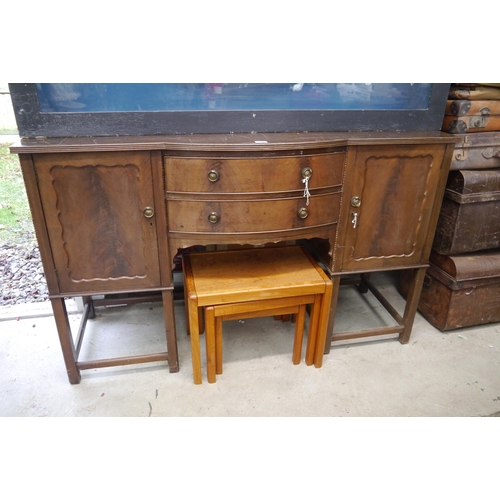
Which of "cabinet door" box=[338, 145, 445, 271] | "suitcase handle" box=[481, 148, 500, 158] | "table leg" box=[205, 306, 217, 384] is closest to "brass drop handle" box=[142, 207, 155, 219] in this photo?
"table leg" box=[205, 306, 217, 384]

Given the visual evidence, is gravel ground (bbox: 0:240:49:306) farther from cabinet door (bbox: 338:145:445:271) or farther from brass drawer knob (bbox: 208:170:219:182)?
cabinet door (bbox: 338:145:445:271)

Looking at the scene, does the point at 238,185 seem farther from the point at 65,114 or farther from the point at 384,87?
the point at 384,87

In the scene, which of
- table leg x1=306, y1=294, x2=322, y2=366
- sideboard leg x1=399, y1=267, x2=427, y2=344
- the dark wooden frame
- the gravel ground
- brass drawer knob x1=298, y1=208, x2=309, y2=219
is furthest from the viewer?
the gravel ground

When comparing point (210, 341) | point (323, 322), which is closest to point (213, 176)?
point (210, 341)

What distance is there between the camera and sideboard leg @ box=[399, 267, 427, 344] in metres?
2.04

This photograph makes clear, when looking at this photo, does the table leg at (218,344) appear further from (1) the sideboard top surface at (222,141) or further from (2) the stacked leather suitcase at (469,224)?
(2) the stacked leather suitcase at (469,224)

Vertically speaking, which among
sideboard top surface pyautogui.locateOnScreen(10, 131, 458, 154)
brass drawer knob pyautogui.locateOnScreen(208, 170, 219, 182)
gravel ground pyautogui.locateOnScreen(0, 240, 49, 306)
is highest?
sideboard top surface pyautogui.locateOnScreen(10, 131, 458, 154)

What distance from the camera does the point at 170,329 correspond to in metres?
1.85

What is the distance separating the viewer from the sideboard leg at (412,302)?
6.70ft

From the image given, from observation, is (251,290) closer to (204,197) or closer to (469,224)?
(204,197)

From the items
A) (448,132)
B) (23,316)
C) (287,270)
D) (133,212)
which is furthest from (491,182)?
(23,316)

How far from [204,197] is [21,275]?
1.73 metres

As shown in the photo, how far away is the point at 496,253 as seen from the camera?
218 centimetres

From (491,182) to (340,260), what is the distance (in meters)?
0.87
